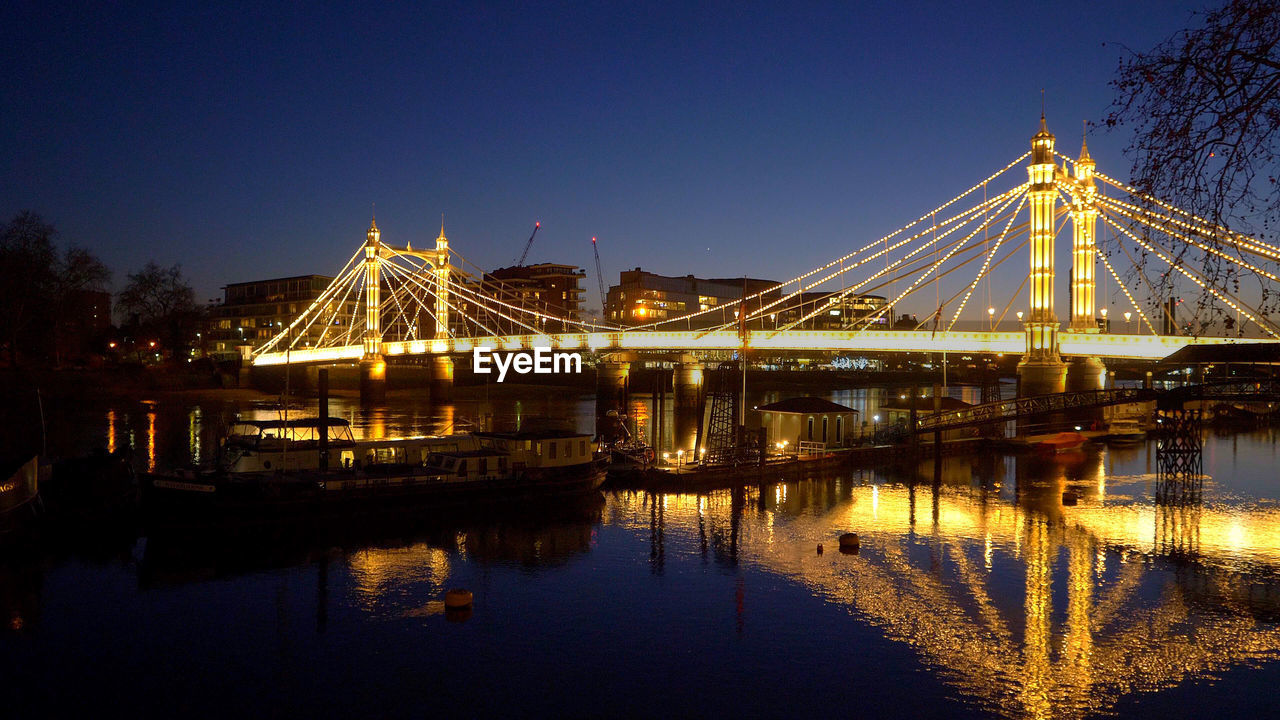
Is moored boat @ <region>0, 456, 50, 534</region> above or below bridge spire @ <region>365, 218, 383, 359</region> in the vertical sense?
below

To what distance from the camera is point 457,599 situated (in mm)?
19547

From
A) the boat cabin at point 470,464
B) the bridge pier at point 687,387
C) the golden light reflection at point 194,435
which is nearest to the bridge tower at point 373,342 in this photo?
the golden light reflection at point 194,435

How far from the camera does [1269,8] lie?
7273mm

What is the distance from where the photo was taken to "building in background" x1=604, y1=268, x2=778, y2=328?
166125mm

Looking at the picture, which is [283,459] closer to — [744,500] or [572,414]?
[744,500]

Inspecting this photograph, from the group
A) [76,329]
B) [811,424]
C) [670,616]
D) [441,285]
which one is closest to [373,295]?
[441,285]

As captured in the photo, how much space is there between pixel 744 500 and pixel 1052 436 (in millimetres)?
25691

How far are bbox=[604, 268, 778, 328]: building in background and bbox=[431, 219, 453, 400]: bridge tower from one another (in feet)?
179

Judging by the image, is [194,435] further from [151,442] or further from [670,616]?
[670,616]

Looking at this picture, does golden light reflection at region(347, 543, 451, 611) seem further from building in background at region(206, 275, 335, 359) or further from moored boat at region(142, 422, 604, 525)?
building in background at region(206, 275, 335, 359)

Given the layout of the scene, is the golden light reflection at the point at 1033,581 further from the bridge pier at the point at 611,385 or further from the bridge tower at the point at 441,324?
the bridge tower at the point at 441,324

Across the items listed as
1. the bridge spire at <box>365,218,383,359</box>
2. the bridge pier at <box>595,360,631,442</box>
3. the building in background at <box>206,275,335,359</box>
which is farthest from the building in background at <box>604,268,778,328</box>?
the bridge pier at <box>595,360,631,442</box>

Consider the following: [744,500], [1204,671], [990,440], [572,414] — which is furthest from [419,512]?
[572,414]

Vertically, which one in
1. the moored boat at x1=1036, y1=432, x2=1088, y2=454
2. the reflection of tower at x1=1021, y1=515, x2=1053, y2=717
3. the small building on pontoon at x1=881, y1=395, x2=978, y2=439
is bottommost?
the reflection of tower at x1=1021, y1=515, x2=1053, y2=717
